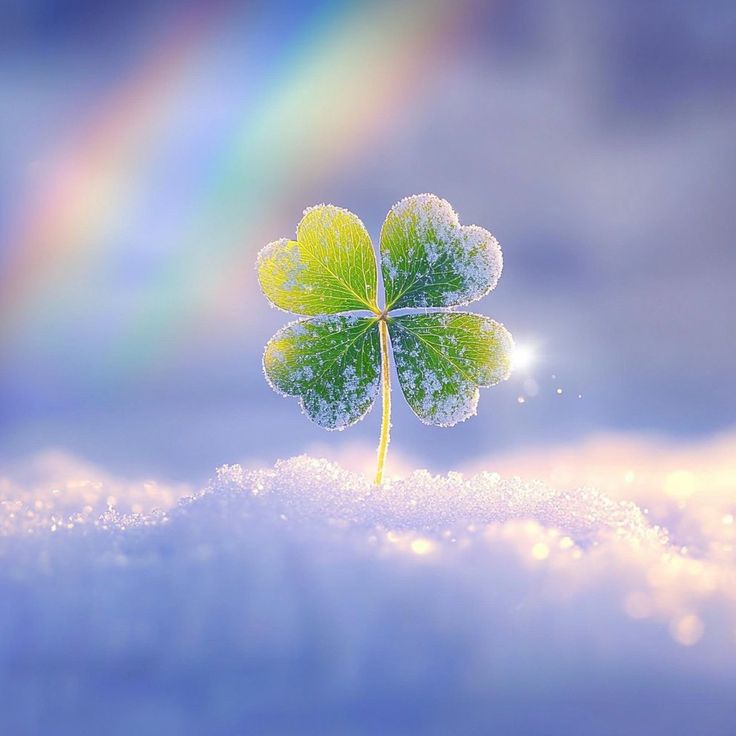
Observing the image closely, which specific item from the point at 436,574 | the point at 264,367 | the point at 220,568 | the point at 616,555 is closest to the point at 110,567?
the point at 220,568

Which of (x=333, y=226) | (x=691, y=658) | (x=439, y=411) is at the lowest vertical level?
(x=691, y=658)

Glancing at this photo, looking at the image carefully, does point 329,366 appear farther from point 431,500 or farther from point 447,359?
point 431,500

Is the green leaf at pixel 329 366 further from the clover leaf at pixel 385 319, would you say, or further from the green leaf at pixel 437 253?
the green leaf at pixel 437 253

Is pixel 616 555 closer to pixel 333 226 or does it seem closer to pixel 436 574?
pixel 436 574

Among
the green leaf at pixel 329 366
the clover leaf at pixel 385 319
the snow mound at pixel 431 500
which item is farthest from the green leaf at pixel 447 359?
the snow mound at pixel 431 500

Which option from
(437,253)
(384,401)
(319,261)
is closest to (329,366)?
(384,401)

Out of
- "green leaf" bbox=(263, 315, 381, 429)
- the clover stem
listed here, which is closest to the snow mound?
the clover stem

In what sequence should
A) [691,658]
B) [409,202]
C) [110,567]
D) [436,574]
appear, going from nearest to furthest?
[691,658] → [436,574] → [110,567] → [409,202]
